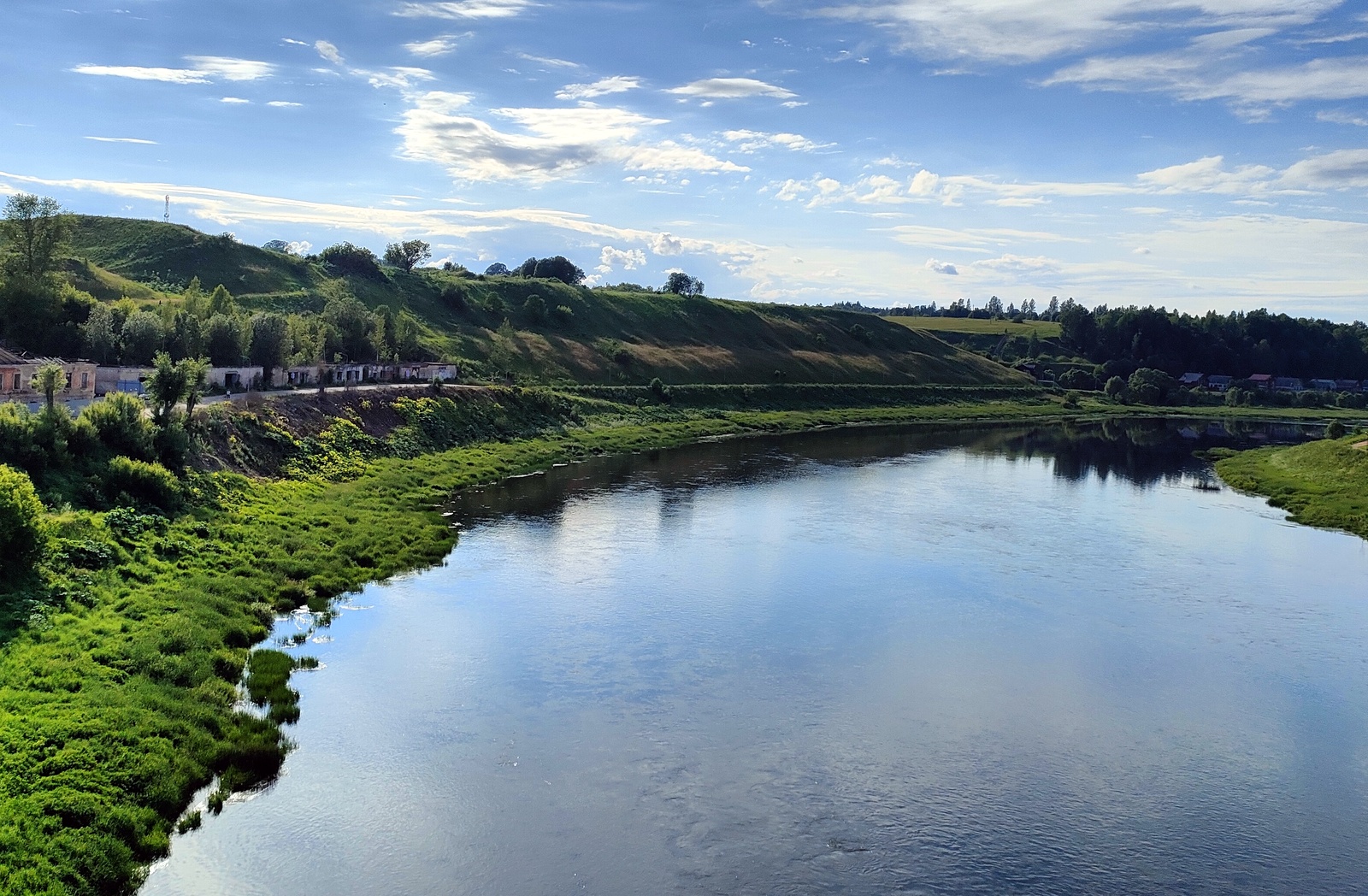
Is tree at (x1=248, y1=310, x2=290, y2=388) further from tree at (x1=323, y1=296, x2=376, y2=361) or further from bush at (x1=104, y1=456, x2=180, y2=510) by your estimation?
bush at (x1=104, y1=456, x2=180, y2=510)

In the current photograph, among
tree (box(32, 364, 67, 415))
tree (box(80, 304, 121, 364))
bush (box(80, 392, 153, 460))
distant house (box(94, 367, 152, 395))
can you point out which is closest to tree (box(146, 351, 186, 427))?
bush (box(80, 392, 153, 460))

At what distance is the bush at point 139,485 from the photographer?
135 ft

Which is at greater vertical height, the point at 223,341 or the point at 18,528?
the point at 223,341

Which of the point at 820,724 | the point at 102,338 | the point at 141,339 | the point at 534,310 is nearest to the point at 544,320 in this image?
the point at 534,310

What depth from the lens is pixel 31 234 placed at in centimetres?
7788

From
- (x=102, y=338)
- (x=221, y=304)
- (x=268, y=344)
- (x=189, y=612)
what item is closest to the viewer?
(x=189, y=612)

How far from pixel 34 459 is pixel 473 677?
21.2 meters

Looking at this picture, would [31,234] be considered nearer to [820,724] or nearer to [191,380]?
[191,380]

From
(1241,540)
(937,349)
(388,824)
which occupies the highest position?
(937,349)

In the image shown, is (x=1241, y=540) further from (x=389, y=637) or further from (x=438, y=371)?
(x=438, y=371)

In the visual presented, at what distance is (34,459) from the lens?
129 ft

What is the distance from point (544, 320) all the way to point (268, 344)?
66700mm

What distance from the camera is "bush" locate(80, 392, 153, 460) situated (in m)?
44.1

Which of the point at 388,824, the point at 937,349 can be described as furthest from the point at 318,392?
the point at 937,349
